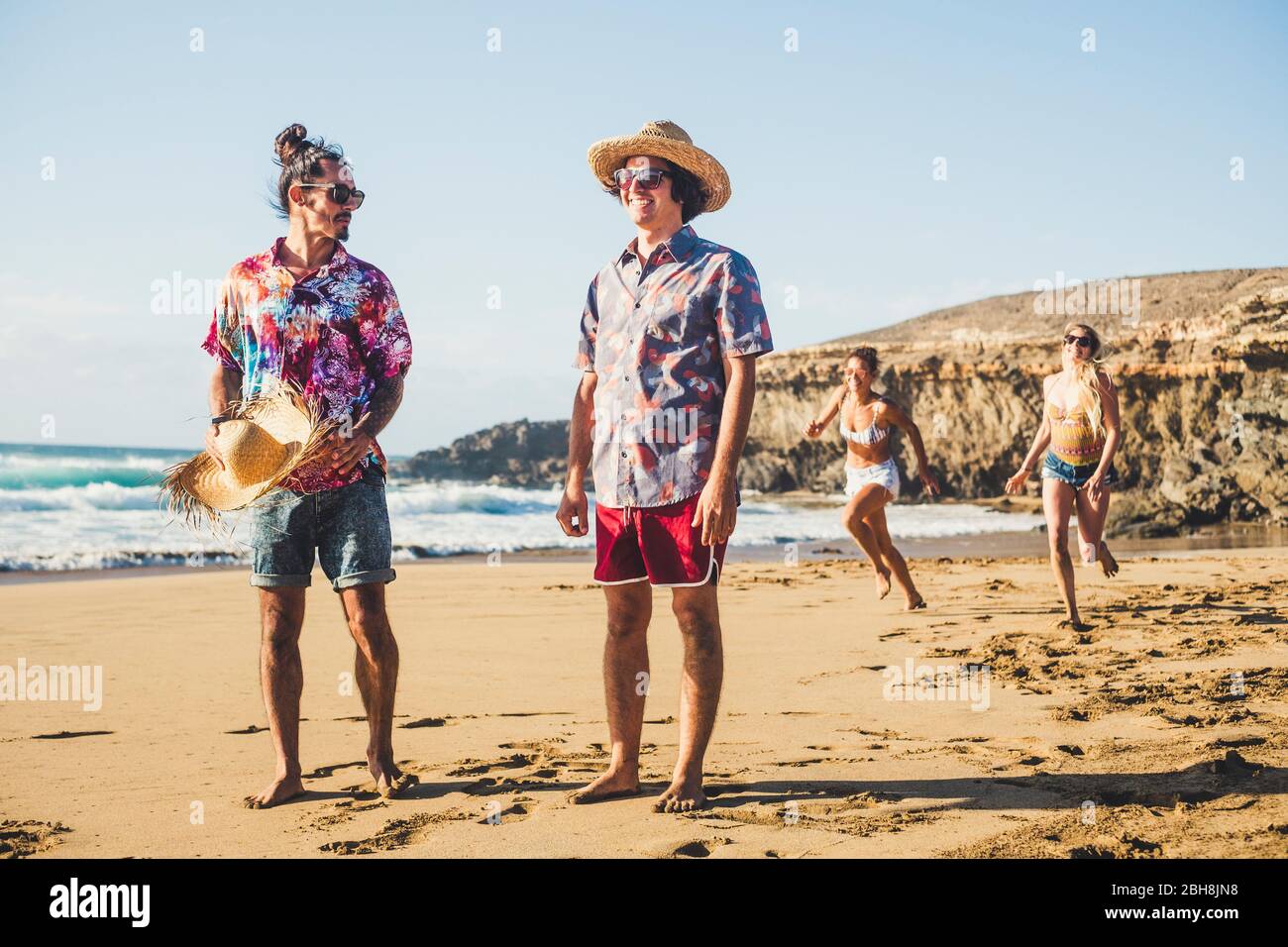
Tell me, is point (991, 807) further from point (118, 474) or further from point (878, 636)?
point (118, 474)

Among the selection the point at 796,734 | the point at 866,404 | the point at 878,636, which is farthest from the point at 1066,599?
the point at 796,734

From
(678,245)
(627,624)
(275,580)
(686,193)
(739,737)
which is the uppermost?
(686,193)

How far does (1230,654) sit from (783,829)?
12.1ft

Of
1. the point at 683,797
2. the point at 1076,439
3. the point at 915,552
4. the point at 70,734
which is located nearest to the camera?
the point at 683,797

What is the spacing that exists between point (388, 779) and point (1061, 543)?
4747 mm

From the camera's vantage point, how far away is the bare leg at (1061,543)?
707 cm

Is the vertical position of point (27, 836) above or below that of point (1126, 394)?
below

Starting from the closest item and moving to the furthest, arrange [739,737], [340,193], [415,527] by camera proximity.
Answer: [340,193] < [739,737] < [415,527]

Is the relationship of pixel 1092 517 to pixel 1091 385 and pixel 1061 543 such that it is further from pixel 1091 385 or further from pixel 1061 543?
pixel 1091 385

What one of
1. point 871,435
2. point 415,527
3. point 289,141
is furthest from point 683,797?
point 415,527

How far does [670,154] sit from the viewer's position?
12.7 feet

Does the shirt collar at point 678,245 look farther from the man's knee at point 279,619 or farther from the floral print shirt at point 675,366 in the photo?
the man's knee at point 279,619
